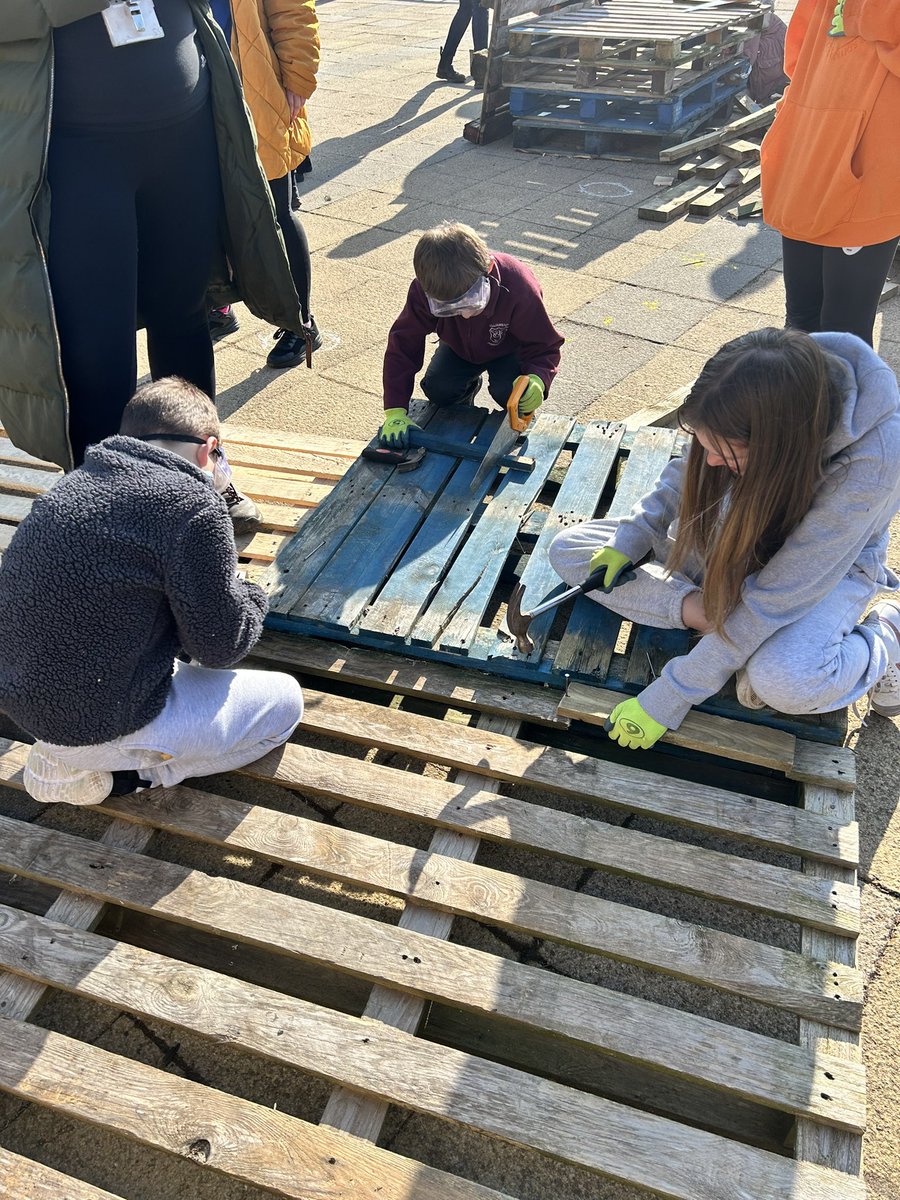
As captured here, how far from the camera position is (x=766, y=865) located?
2250 millimetres

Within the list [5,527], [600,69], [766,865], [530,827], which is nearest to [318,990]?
[530,827]

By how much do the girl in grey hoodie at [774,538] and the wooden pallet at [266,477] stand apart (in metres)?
1.26

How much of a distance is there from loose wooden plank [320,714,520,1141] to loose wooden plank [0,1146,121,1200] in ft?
1.39

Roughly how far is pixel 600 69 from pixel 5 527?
6.83m

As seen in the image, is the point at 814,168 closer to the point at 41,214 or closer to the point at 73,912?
the point at 41,214

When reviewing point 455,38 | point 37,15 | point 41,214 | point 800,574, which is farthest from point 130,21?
point 455,38

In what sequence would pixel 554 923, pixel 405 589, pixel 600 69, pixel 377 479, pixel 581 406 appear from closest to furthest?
pixel 554 923, pixel 405 589, pixel 377 479, pixel 581 406, pixel 600 69

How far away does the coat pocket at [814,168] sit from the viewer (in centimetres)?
315

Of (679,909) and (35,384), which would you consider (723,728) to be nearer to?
(679,909)

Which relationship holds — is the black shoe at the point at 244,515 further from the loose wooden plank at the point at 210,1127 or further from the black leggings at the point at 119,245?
the loose wooden plank at the point at 210,1127

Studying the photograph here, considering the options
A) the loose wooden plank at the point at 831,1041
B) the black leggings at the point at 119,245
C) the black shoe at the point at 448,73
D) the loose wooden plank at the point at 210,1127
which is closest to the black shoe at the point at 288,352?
the black leggings at the point at 119,245

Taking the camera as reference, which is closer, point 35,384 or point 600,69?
point 35,384

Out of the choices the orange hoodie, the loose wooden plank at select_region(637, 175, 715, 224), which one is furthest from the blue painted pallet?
the orange hoodie

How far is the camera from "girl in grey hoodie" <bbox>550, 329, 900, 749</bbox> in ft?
7.00
